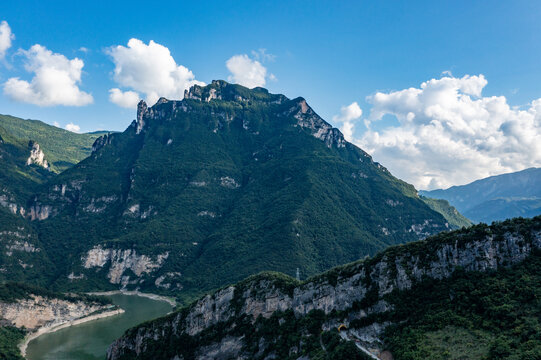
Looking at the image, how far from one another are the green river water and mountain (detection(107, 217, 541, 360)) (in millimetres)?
48032

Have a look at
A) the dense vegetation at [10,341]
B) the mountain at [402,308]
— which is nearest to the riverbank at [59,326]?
the dense vegetation at [10,341]

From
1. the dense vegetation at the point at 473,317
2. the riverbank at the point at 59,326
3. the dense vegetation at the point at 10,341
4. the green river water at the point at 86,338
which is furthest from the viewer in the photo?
the riverbank at the point at 59,326

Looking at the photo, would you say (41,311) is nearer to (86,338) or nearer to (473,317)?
(86,338)

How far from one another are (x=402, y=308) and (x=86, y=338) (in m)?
121

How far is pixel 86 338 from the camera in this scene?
453 ft

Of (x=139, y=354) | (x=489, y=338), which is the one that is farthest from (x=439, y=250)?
(x=139, y=354)

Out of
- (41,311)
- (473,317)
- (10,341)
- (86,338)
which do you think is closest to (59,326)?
(41,311)

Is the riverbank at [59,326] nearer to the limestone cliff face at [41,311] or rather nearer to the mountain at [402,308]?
the limestone cliff face at [41,311]

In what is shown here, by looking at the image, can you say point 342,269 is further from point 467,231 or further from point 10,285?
point 10,285

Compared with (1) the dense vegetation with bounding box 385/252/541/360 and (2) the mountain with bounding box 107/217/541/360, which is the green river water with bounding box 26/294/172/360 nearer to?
(2) the mountain with bounding box 107/217/541/360

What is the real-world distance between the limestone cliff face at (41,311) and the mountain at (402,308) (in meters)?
79.2

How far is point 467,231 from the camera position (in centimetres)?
6253

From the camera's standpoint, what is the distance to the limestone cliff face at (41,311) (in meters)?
137

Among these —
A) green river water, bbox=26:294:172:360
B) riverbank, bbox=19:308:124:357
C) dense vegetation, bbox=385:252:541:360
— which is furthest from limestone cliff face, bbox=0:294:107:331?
dense vegetation, bbox=385:252:541:360
